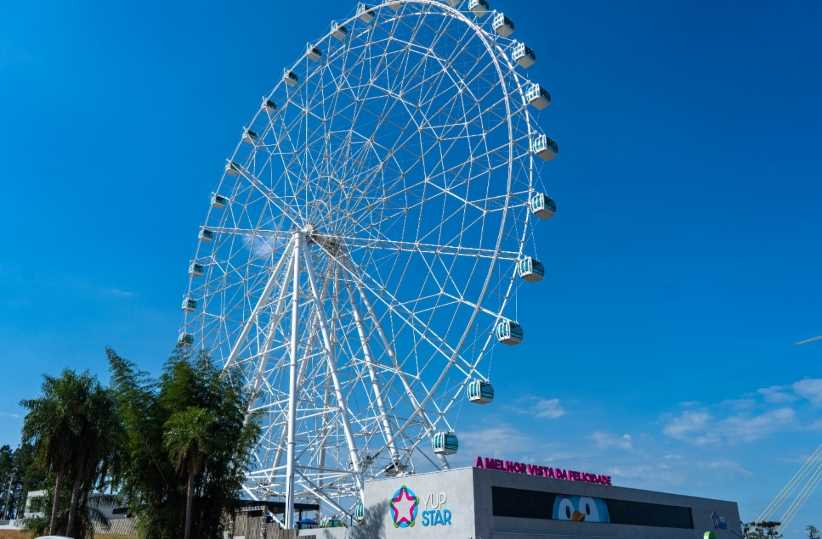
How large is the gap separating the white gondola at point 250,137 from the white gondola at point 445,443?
77.5 feet

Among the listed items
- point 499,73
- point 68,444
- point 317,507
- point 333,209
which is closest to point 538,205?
point 499,73

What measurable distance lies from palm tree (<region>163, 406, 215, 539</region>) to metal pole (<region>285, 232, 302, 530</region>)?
4.45 meters

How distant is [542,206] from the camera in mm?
34750

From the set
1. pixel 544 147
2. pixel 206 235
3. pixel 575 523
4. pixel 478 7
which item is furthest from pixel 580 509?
pixel 206 235

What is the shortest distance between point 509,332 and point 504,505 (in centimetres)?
768

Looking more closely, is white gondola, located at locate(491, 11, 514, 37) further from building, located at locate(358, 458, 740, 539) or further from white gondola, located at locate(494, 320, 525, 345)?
building, located at locate(358, 458, 740, 539)

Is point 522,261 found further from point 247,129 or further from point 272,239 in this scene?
point 247,129

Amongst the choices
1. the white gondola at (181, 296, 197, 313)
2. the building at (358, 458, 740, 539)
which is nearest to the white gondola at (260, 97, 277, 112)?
the white gondola at (181, 296, 197, 313)

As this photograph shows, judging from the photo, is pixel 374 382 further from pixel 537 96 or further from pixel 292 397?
pixel 537 96

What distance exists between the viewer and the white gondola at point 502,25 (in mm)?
36625

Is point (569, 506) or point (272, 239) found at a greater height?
point (272, 239)

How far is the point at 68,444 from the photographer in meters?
32.2

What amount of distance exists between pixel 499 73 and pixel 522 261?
31.1ft

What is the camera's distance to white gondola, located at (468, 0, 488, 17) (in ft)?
123
